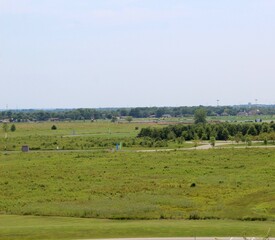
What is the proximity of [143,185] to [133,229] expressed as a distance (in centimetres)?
2052

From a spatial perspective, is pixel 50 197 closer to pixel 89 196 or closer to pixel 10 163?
pixel 89 196

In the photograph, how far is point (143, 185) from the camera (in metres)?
52.6

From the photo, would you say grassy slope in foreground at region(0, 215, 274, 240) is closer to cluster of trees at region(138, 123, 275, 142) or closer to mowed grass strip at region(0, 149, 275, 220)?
mowed grass strip at region(0, 149, 275, 220)

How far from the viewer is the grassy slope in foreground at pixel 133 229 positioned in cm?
3073

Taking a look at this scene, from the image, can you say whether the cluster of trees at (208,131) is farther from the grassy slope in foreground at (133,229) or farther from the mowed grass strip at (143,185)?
the grassy slope in foreground at (133,229)

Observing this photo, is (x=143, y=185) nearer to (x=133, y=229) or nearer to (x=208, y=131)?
(x=133, y=229)

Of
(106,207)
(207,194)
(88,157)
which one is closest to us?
(106,207)

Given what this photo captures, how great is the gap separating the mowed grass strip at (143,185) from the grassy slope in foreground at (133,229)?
358cm

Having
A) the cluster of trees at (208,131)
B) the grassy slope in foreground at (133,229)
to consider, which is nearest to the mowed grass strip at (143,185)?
the grassy slope in foreground at (133,229)

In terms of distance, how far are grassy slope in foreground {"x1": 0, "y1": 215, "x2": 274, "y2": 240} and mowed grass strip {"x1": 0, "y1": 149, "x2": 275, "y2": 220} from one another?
3576 millimetres

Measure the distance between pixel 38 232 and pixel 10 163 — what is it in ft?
137

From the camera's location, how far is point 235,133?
113m

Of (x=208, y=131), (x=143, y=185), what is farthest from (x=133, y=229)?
(x=208, y=131)

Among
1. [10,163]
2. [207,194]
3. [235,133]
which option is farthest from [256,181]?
[235,133]
